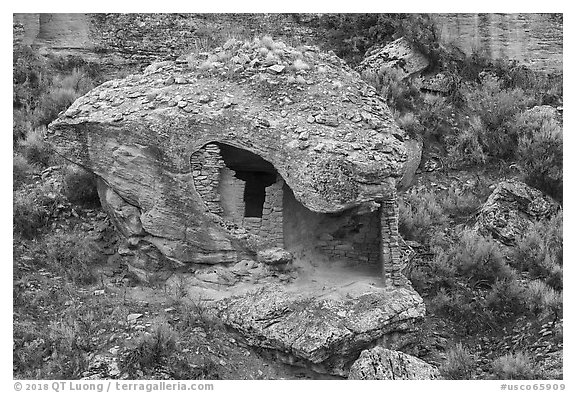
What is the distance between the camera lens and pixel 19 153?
16.7 meters

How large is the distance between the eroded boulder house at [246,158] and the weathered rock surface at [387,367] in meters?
0.71

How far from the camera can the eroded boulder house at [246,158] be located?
443 inches

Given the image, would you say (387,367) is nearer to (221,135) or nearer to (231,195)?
(231,195)

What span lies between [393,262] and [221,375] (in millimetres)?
3098

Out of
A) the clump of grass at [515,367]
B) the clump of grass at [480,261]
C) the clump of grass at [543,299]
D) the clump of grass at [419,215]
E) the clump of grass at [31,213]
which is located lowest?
the clump of grass at [515,367]

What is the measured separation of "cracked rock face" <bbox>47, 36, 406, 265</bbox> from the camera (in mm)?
11172

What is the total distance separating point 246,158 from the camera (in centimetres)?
1273

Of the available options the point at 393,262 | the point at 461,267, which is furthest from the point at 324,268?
the point at 461,267

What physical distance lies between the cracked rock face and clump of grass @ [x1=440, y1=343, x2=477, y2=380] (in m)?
3.06

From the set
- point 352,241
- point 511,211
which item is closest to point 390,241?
point 352,241

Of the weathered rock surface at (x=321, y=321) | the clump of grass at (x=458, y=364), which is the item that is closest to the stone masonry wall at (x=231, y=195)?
the weathered rock surface at (x=321, y=321)

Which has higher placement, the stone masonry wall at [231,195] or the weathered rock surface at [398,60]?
the weathered rock surface at [398,60]

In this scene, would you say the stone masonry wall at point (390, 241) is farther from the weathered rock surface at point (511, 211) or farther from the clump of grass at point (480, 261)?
the weathered rock surface at point (511, 211)

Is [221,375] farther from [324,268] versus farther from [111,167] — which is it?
[111,167]
